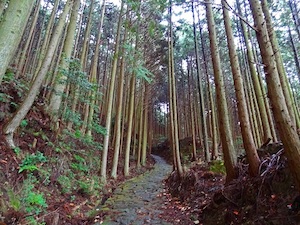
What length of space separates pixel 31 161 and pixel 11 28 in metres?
2.80

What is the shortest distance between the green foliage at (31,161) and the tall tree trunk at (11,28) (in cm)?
187

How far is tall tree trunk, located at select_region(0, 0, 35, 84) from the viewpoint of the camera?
149 inches

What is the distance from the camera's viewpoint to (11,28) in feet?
12.6

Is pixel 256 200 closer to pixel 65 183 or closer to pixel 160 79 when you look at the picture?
pixel 65 183

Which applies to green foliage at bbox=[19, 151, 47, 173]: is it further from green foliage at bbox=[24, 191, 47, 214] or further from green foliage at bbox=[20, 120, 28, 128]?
green foliage at bbox=[20, 120, 28, 128]

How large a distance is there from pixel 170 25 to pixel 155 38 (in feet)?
8.03

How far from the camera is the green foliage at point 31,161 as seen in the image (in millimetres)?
4465

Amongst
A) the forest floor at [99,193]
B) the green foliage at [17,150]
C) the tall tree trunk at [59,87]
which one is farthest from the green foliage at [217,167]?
the green foliage at [17,150]

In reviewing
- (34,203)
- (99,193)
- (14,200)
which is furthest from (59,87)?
(14,200)

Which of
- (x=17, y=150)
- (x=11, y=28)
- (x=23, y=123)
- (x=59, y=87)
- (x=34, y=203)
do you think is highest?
(x=59, y=87)

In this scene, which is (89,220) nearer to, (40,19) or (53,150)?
(53,150)

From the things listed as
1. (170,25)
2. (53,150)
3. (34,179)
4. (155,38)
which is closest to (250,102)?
(170,25)

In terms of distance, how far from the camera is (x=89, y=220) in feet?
15.5

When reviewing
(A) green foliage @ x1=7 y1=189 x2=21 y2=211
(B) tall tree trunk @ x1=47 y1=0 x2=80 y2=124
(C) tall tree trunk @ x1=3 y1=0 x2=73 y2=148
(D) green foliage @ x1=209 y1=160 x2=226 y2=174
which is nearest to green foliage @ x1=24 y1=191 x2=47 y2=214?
(A) green foliage @ x1=7 y1=189 x2=21 y2=211
